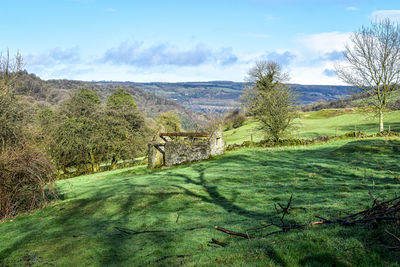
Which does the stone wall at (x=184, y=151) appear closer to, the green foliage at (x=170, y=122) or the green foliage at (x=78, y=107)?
the green foliage at (x=78, y=107)

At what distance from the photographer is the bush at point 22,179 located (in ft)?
42.7

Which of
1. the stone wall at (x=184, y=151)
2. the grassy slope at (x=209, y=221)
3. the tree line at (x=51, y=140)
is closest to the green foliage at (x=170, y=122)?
the tree line at (x=51, y=140)

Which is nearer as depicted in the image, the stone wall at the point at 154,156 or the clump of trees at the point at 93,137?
the stone wall at the point at 154,156

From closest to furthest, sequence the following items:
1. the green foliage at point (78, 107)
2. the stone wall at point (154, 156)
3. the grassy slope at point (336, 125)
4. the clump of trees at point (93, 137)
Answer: the stone wall at point (154, 156) → the clump of trees at point (93, 137) → the green foliage at point (78, 107) → the grassy slope at point (336, 125)

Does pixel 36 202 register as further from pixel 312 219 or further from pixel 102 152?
pixel 102 152

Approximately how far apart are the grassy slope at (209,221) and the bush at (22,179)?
0.87 metres

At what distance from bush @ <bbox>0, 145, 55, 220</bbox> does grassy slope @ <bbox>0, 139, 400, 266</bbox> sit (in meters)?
0.87

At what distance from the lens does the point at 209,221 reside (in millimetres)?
9727

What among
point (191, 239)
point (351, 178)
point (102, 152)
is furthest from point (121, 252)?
point (102, 152)

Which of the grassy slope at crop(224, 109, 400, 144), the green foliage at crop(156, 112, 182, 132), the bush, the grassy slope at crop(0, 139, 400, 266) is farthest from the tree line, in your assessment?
the grassy slope at crop(224, 109, 400, 144)

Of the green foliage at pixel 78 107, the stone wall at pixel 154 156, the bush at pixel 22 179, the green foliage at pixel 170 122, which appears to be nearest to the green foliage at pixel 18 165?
the bush at pixel 22 179

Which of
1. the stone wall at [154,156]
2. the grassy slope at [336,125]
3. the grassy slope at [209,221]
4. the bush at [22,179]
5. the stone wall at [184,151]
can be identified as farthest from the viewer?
the grassy slope at [336,125]

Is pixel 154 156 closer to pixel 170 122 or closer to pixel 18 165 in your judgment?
pixel 18 165

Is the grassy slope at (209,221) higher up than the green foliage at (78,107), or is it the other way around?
the green foliage at (78,107)
